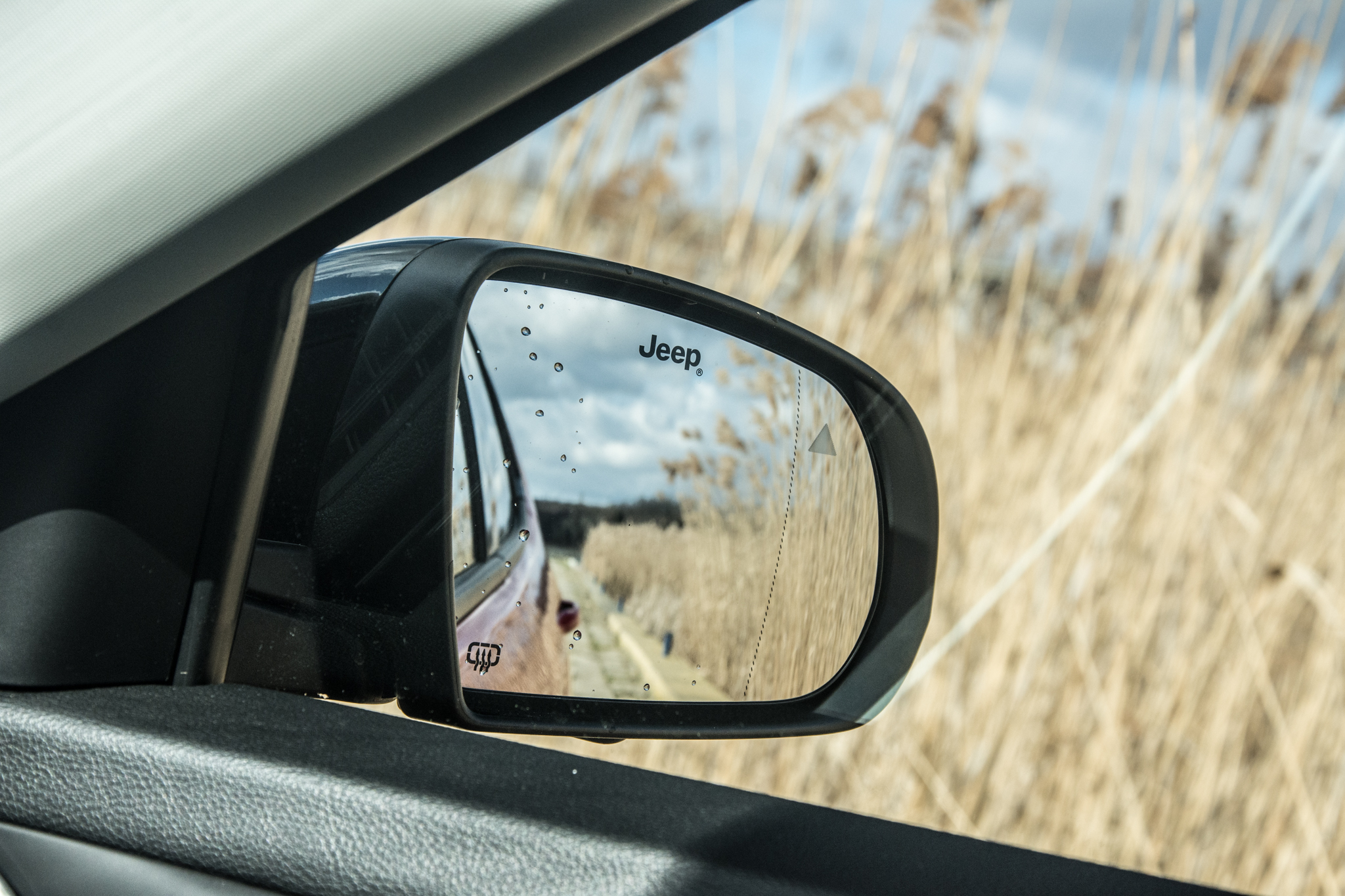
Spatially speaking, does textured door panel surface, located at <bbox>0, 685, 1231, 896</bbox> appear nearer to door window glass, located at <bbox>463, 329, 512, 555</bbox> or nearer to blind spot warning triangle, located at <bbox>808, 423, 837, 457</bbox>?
door window glass, located at <bbox>463, 329, 512, 555</bbox>

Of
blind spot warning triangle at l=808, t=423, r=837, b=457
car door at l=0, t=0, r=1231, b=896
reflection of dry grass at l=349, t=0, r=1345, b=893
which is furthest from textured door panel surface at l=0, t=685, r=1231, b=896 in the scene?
reflection of dry grass at l=349, t=0, r=1345, b=893

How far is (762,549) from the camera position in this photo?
0.69 metres

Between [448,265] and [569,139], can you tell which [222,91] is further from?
[569,139]

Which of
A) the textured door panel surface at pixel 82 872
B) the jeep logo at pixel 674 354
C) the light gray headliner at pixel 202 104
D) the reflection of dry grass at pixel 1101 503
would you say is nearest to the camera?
the light gray headliner at pixel 202 104

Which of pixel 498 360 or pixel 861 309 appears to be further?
pixel 861 309

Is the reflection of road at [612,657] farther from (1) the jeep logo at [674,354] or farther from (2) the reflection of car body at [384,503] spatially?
(1) the jeep logo at [674,354]

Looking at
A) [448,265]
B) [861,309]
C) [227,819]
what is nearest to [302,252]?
[448,265]

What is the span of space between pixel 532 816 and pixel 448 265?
0.31 m

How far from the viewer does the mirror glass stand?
1.97 feet

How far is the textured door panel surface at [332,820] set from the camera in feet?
1.79

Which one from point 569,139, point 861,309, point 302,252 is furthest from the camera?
point 861,309

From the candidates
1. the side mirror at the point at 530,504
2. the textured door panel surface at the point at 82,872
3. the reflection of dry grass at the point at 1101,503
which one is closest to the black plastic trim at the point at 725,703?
the side mirror at the point at 530,504

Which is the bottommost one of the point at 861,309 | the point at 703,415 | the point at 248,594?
the point at 248,594

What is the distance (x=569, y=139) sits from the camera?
1.44 meters
